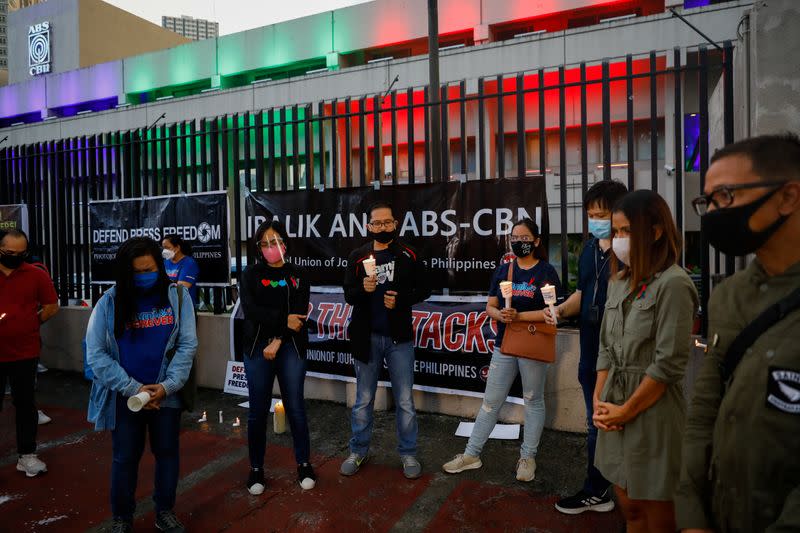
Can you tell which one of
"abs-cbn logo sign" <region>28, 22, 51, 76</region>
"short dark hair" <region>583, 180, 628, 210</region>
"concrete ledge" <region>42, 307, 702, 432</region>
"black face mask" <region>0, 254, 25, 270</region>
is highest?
"abs-cbn logo sign" <region>28, 22, 51, 76</region>

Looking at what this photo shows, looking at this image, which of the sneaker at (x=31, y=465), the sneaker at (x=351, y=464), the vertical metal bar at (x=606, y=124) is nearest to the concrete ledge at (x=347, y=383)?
the sneaker at (x=351, y=464)

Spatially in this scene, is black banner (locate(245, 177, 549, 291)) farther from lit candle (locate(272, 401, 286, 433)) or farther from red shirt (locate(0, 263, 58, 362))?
red shirt (locate(0, 263, 58, 362))

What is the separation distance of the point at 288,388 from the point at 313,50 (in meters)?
26.8

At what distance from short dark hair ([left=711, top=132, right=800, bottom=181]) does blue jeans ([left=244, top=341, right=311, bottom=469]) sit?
333cm

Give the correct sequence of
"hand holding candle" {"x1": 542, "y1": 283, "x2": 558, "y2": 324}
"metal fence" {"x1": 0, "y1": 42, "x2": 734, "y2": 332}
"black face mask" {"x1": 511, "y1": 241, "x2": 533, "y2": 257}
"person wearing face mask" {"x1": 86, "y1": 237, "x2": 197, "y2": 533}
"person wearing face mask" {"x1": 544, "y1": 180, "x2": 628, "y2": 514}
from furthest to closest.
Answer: "metal fence" {"x1": 0, "y1": 42, "x2": 734, "y2": 332}, "black face mask" {"x1": 511, "y1": 241, "x2": 533, "y2": 257}, "hand holding candle" {"x1": 542, "y1": 283, "x2": 558, "y2": 324}, "person wearing face mask" {"x1": 544, "y1": 180, "x2": 628, "y2": 514}, "person wearing face mask" {"x1": 86, "y1": 237, "x2": 197, "y2": 533}

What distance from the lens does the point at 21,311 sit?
468 centimetres

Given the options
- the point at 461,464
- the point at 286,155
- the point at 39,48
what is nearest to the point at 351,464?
the point at 461,464

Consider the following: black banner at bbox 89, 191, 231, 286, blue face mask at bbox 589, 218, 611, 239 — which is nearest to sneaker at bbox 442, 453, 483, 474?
blue face mask at bbox 589, 218, 611, 239

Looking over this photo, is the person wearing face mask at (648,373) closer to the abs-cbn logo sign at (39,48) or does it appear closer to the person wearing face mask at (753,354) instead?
the person wearing face mask at (753,354)

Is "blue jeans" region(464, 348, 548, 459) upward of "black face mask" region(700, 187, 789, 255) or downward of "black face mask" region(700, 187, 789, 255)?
downward

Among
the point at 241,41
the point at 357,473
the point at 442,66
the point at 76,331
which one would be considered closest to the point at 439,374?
the point at 357,473

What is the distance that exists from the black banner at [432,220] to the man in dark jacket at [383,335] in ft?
3.91

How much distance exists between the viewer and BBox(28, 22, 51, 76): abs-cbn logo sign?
125 ft

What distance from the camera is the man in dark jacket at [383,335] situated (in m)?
4.33
